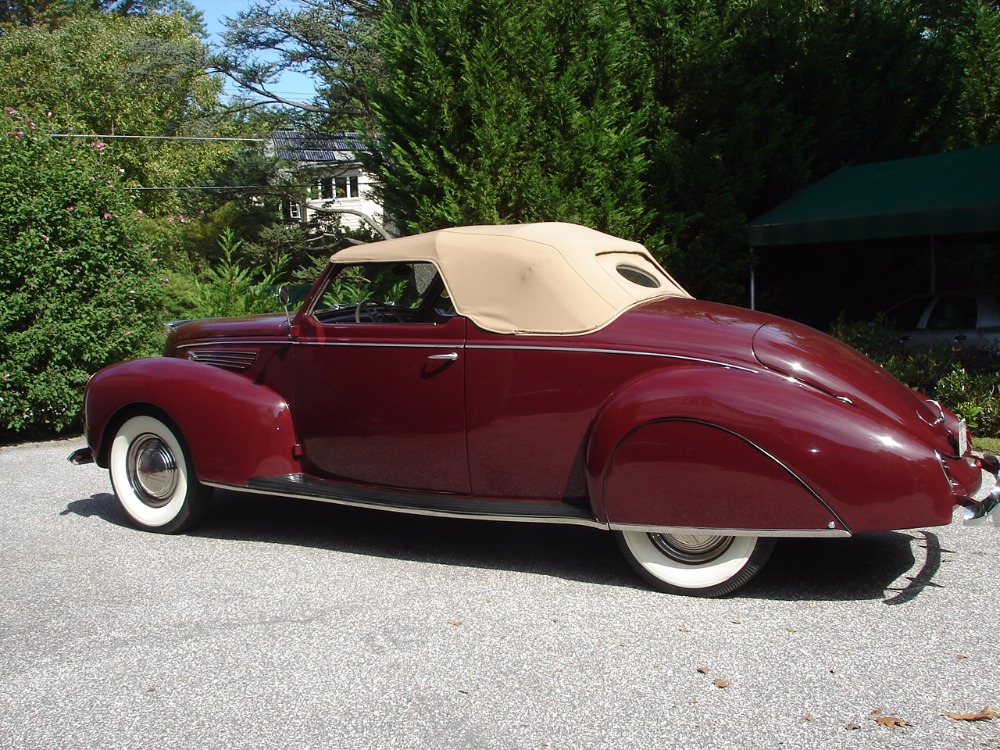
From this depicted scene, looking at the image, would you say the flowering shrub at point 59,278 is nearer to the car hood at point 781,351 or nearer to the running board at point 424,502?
the running board at point 424,502

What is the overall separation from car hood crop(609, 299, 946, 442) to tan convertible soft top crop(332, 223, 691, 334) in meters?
0.22

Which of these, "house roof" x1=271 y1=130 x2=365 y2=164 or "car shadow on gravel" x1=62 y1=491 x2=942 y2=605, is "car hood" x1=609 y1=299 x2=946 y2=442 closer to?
"car shadow on gravel" x1=62 y1=491 x2=942 y2=605

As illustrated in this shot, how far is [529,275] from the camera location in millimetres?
4918

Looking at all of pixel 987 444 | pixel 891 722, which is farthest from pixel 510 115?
pixel 891 722

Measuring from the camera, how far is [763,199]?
12.8m

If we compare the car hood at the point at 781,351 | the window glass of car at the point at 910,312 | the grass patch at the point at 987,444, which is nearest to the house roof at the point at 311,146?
the window glass of car at the point at 910,312

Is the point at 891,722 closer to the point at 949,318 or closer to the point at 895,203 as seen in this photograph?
the point at 895,203

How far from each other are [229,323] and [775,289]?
8.76 metres

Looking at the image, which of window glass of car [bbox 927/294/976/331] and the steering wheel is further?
window glass of car [bbox 927/294/976/331]

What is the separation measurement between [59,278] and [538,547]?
20.8ft

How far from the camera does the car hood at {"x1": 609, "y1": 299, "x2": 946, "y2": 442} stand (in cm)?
433

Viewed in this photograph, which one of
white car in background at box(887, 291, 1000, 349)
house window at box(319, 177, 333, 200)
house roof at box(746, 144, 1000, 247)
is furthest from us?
house window at box(319, 177, 333, 200)

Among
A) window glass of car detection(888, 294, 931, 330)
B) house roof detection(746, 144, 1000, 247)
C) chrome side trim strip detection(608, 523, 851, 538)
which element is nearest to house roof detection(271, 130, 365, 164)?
house roof detection(746, 144, 1000, 247)

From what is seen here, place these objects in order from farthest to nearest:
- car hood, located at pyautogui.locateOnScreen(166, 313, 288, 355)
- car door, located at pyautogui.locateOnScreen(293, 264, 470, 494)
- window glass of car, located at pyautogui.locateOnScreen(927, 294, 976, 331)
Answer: window glass of car, located at pyautogui.locateOnScreen(927, 294, 976, 331), car hood, located at pyautogui.locateOnScreen(166, 313, 288, 355), car door, located at pyautogui.locateOnScreen(293, 264, 470, 494)
